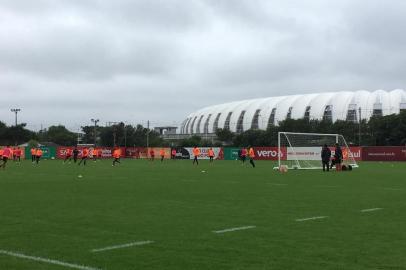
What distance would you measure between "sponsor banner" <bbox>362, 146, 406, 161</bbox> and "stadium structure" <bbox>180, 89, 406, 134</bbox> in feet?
224

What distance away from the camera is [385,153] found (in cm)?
6412

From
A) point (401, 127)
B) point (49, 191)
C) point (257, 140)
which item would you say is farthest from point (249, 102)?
point (49, 191)

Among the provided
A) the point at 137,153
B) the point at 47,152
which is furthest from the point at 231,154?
the point at 47,152

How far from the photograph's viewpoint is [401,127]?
93.1 m

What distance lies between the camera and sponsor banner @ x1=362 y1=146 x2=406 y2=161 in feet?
206

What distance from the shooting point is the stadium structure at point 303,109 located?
140375mm

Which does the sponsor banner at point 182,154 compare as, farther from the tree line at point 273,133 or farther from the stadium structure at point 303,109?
the stadium structure at point 303,109

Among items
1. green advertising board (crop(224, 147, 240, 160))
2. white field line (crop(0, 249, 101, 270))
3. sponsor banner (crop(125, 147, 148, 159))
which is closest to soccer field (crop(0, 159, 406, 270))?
white field line (crop(0, 249, 101, 270))

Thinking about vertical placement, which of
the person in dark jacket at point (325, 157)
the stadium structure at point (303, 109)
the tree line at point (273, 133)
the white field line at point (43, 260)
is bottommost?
the white field line at point (43, 260)

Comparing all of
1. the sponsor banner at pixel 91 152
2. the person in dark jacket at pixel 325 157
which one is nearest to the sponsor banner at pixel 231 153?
the sponsor banner at pixel 91 152

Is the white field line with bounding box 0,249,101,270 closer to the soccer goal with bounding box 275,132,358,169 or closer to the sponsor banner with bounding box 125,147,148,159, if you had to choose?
the soccer goal with bounding box 275,132,358,169

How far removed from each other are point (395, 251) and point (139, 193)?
10.7 m

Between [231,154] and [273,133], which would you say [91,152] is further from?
[273,133]

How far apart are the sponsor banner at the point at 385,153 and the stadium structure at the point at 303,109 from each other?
68.1 meters
